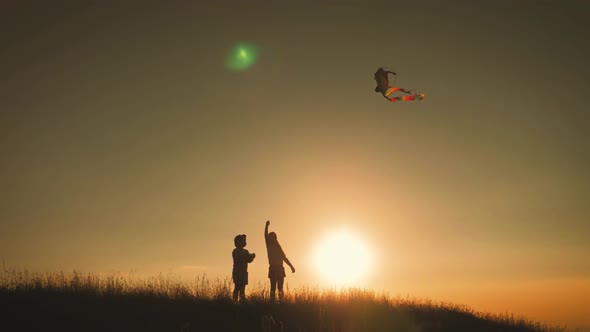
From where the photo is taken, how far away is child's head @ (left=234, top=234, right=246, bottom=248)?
14917 millimetres

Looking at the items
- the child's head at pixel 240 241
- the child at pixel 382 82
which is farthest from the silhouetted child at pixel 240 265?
the child at pixel 382 82

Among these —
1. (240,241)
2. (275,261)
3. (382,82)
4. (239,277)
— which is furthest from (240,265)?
(382,82)

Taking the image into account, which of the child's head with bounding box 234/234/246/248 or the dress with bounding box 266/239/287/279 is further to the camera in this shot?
the dress with bounding box 266/239/287/279

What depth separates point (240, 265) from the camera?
14.8m

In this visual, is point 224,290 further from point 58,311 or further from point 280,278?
point 58,311

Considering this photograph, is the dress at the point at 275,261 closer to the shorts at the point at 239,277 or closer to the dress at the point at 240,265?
the dress at the point at 240,265

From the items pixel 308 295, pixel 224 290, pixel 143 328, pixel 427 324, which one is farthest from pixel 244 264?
pixel 427 324

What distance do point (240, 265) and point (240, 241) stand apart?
661mm

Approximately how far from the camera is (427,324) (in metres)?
14.8

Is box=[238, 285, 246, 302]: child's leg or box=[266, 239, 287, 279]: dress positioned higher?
box=[266, 239, 287, 279]: dress

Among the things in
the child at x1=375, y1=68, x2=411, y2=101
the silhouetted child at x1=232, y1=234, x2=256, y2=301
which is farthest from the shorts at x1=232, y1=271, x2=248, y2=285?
the child at x1=375, y1=68, x2=411, y2=101

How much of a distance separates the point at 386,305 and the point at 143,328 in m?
8.06

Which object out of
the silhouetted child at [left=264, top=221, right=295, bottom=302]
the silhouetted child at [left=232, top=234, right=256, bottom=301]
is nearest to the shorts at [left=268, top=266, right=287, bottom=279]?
the silhouetted child at [left=264, top=221, right=295, bottom=302]

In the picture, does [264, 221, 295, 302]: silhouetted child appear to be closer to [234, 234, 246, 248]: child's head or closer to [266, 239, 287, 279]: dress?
[266, 239, 287, 279]: dress
